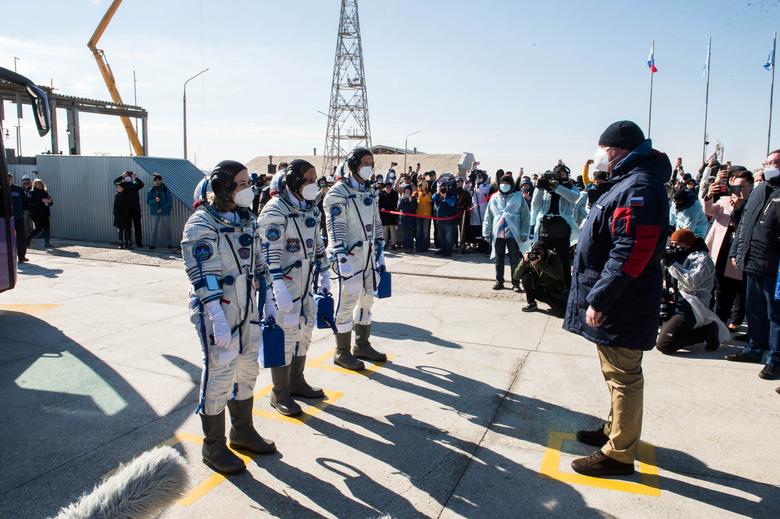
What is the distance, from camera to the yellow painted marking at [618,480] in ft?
12.0

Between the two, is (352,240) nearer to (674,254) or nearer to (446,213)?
(674,254)

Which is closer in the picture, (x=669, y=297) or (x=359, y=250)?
(x=359, y=250)

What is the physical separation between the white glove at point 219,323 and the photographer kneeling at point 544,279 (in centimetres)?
593

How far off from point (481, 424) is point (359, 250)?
216 cm

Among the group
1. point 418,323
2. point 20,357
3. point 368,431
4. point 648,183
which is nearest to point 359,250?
point 368,431

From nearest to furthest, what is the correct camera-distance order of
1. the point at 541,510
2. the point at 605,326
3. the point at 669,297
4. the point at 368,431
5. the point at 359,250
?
the point at 541,510
the point at 605,326
the point at 368,431
the point at 359,250
the point at 669,297

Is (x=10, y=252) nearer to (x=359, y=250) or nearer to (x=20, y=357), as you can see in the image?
(x=20, y=357)

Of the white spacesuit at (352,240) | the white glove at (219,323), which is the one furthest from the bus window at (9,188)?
the white glove at (219,323)

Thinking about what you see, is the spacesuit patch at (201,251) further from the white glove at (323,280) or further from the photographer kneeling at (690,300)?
the photographer kneeling at (690,300)

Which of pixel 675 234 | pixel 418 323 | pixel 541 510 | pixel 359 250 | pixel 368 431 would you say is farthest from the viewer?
pixel 418 323

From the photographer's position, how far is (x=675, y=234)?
684 cm

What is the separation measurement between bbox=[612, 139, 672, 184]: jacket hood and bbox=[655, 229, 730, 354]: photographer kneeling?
352 cm

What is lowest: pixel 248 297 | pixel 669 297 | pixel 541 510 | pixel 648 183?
pixel 541 510

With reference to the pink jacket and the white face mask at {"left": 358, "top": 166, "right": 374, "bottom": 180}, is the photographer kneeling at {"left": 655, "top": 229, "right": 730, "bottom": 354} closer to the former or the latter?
the pink jacket
